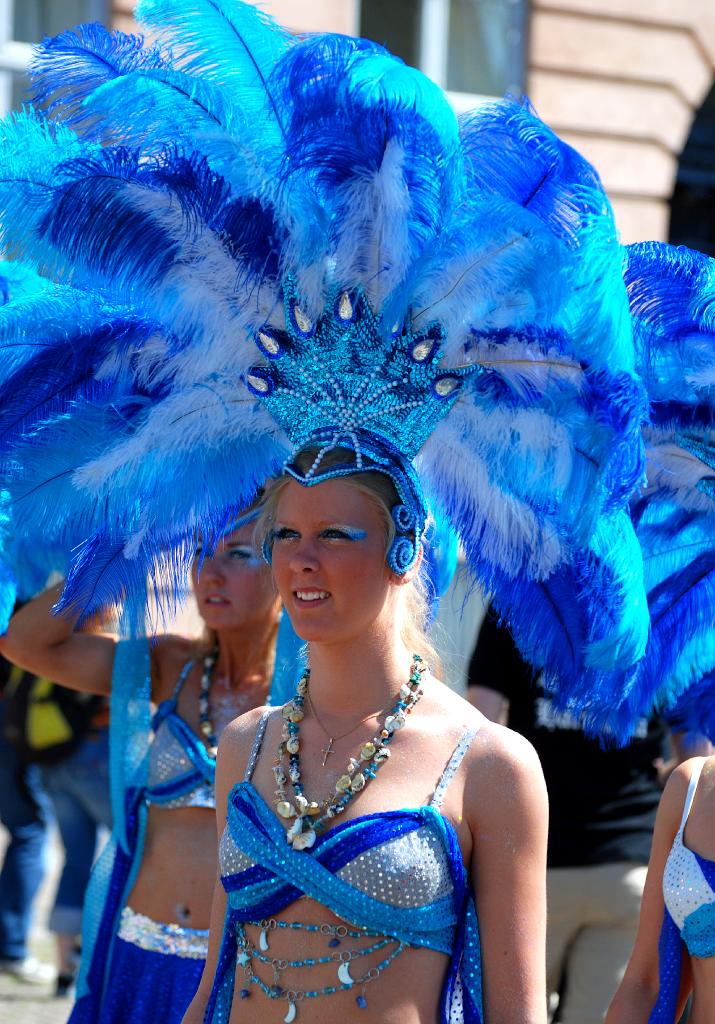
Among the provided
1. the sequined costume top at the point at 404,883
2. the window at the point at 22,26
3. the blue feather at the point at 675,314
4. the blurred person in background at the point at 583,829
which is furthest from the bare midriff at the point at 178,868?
the window at the point at 22,26

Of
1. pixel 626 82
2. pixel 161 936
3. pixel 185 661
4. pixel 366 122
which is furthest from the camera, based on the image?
pixel 626 82

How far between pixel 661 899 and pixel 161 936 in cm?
130

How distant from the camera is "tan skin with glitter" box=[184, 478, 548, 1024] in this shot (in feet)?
7.24

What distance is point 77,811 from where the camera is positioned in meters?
5.95

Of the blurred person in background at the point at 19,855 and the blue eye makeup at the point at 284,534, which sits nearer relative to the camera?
the blue eye makeup at the point at 284,534

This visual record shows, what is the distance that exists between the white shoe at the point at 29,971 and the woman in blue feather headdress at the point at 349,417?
12.0 ft

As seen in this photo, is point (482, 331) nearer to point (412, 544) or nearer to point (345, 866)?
point (412, 544)

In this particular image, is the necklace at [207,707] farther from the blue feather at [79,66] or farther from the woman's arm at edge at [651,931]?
the blue feather at [79,66]

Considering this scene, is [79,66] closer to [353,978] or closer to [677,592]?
[677,592]

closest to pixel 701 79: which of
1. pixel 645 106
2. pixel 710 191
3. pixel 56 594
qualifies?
pixel 645 106

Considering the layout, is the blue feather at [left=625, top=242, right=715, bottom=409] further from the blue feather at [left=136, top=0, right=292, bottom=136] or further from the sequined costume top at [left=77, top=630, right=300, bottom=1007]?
the sequined costume top at [left=77, top=630, right=300, bottom=1007]

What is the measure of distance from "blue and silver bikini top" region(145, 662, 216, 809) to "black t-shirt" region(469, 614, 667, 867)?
3.10ft

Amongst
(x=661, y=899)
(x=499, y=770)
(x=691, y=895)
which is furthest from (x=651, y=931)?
(x=499, y=770)

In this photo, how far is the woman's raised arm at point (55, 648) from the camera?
138 inches
